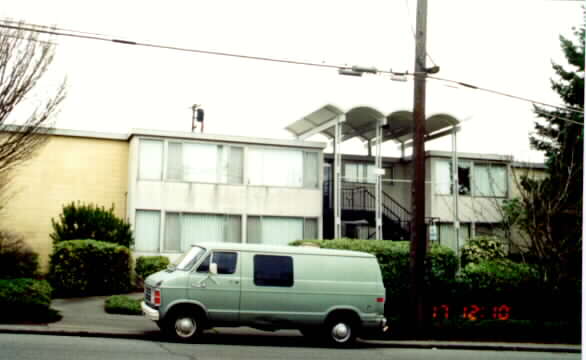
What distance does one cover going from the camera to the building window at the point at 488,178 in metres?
30.0

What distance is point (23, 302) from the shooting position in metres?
15.1

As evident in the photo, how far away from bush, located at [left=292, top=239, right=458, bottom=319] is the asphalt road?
3.59 metres

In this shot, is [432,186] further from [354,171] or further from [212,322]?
[212,322]

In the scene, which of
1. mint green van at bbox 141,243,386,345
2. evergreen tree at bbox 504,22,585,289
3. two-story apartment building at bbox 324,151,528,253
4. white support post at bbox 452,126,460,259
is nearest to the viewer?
mint green van at bbox 141,243,386,345

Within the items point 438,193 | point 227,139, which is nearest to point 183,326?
point 227,139

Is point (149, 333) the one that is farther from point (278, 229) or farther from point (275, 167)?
point (275, 167)

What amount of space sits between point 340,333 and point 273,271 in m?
1.99

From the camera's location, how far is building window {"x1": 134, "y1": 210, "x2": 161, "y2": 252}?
24484 millimetres

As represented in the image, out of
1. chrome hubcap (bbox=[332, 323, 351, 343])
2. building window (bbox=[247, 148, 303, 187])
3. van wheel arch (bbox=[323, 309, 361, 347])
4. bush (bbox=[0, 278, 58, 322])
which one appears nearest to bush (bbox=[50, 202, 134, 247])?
building window (bbox=[247, 148, 303, 187])

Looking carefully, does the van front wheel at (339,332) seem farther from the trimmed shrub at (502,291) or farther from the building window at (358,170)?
the building window at (358,170)

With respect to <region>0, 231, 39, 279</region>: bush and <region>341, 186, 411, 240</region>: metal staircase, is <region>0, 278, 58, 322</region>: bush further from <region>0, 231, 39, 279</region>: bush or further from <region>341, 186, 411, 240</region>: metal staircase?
<region>341, 186, 411, 240</region>: metal staircase

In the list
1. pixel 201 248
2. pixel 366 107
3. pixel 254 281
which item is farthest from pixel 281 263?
pixel 366 107

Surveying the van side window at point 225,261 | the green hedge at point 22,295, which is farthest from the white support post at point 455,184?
the green hedge at point 22,295

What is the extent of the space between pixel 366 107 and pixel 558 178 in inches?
285
